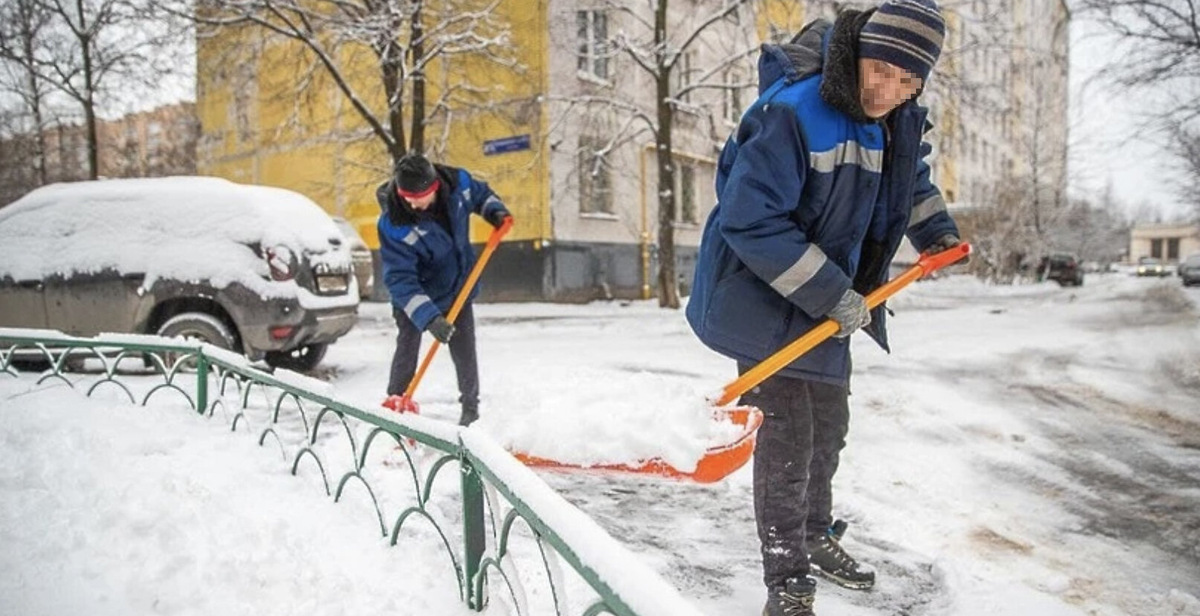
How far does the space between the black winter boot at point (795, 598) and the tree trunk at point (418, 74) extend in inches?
436

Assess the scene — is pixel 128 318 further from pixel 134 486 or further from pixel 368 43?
pixel 368 43

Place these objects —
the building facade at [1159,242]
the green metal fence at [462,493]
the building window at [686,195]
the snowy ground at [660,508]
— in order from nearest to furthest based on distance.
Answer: the green metal fence at [462,493]
the snowy ground at [660,508]
the building window at [686,195]
the building facade at [1159,242]

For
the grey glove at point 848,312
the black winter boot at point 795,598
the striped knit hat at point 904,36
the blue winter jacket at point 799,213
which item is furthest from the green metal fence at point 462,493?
the striped knit hat at point 904,36

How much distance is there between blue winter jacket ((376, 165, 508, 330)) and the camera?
156 inches

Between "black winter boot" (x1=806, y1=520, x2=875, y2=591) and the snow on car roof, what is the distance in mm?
4895

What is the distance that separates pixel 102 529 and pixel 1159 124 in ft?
51.8

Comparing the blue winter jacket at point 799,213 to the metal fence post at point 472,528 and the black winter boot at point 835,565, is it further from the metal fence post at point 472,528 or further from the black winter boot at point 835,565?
the metal fence post at point 472,528

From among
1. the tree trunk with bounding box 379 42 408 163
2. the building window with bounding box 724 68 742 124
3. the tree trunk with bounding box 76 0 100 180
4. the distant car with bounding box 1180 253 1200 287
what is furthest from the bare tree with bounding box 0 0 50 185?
the distant car with bounding box 1180 253 1200 287

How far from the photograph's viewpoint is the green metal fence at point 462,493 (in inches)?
46.8

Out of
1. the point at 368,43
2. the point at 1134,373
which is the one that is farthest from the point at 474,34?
the point at 1134,373

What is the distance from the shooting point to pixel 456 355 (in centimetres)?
424

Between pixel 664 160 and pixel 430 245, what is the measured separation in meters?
9.53

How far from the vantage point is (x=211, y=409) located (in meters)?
4.31

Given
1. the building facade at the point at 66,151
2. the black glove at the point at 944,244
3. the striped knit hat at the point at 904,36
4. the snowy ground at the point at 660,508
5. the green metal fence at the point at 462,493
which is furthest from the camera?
the building facade at the point at 66,151
